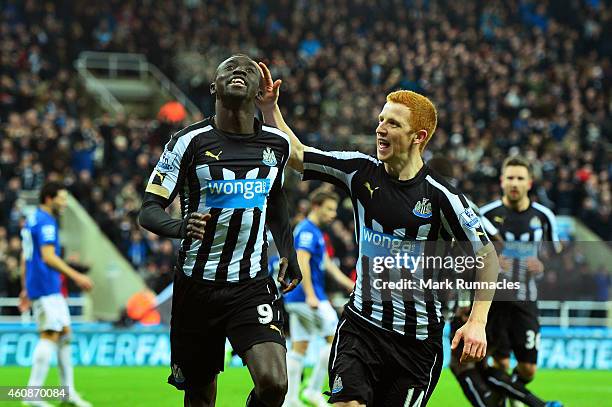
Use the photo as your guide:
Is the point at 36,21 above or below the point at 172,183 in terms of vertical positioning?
above

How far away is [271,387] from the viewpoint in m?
5.87

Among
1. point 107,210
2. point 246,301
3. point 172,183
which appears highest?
point 107,210

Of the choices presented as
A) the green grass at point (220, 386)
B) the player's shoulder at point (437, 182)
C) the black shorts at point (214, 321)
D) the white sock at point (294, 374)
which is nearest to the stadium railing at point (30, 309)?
the green grass at point (220, 386)

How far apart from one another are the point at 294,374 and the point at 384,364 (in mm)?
4893

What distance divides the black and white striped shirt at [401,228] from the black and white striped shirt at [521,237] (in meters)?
3.66

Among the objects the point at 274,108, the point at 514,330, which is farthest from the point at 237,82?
the point at 514,330

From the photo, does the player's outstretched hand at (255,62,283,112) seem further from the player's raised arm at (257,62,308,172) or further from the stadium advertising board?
the stadium advertising board

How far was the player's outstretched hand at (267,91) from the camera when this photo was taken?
19.9ft

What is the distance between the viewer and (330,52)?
90.9 ft

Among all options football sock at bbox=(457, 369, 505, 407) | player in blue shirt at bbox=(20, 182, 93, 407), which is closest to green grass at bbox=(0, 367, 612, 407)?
player in blue shirt at bbox=(20, 182, 93, 407)

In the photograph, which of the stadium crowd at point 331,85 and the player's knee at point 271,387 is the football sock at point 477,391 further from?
the stadium crowd at point 331,85

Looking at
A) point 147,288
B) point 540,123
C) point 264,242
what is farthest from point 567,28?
point 264,242

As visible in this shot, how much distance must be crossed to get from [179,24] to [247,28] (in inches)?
76.9

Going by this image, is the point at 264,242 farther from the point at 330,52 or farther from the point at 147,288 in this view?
the point at 330,52
